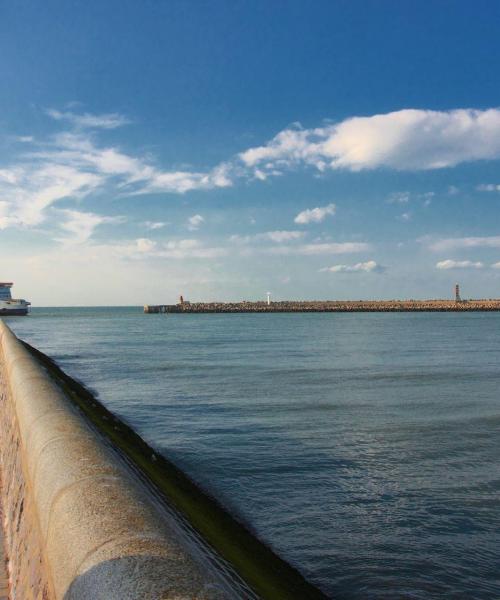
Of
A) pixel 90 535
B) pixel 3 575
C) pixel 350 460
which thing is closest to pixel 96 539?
pixel 90 535

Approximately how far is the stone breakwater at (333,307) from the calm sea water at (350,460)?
128144 millimetres

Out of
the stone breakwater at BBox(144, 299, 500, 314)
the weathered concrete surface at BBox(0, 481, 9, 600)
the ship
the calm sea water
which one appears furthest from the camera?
the stone breakwater at BBox(144, 299, 500, 314)

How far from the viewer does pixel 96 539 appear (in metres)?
2.32

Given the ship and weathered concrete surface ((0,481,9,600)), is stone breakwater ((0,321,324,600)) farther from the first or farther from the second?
the ship

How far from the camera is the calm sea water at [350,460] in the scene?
609cm

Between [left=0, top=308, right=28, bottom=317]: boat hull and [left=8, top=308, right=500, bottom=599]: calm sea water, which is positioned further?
[left=0, top=308, right=28, bottom=317]: boat hull

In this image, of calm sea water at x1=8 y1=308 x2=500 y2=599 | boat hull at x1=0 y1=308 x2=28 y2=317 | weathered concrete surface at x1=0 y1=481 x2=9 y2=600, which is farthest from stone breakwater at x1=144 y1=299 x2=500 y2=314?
weathered concrete surface at x1=0 y1=481 x2=9 y2=600

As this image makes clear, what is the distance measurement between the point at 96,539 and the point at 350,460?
8.29 metres

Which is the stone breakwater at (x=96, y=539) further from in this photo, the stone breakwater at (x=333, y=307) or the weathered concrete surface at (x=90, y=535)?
the stone breakwater at (x=333, y=307)

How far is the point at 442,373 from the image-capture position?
23.3 meters

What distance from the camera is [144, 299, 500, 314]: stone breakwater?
487 feet

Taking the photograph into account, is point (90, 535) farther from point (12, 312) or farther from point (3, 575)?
point (12, 312)

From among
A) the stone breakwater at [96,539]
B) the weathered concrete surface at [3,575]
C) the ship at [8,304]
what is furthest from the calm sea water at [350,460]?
the ship at [8,304]

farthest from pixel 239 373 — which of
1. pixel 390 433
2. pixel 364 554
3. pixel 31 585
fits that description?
pixel 31 585
